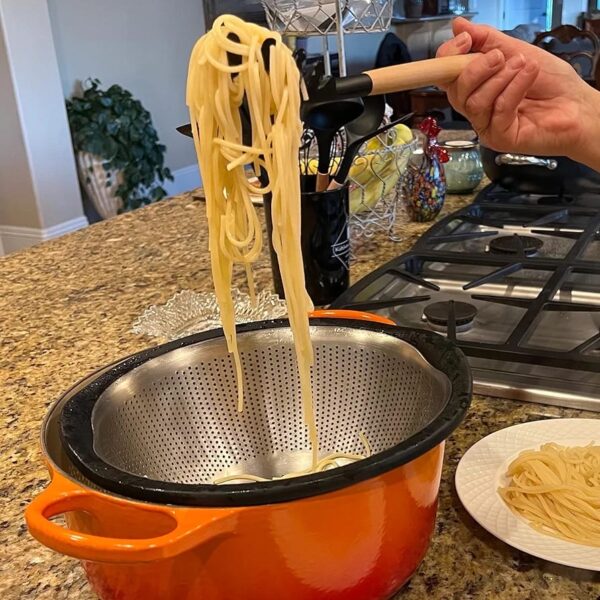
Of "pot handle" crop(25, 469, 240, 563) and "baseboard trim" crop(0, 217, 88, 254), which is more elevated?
"pot handle" crop(25, 469, 240, 563)

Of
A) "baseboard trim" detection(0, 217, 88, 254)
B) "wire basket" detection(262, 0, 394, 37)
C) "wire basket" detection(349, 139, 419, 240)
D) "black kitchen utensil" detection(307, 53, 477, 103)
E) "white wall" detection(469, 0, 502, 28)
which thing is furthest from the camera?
"white wall" detection(469, 0, 502, 28)

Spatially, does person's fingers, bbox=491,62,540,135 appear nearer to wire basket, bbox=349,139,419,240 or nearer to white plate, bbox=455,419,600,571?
wire basket, bbox=349,139,419,240

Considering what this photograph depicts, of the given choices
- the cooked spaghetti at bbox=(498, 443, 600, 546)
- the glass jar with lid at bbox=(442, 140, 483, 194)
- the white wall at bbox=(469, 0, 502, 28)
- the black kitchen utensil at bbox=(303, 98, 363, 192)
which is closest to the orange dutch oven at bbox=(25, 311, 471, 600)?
the cooked spaghetti at bbox=(498, 443, 600, 546)

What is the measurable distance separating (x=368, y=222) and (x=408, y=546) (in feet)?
3.30

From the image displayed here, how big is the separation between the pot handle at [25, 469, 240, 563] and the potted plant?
365 centimetres

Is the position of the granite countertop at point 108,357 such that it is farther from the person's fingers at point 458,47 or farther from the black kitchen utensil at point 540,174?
the person's fingers at point 458,47

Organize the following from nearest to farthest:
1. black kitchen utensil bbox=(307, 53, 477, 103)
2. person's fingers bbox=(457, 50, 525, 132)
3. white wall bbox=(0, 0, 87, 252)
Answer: black kitchen utensil bbox=(307, 53, 477, 103) < person's fingers bbox=(457, 50, 525, 132) < white wall bbox=(0, 0, 87, 252)

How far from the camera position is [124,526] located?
51cm

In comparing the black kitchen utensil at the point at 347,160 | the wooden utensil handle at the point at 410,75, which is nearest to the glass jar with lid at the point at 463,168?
the black kitchen utensil at the point at 347,160

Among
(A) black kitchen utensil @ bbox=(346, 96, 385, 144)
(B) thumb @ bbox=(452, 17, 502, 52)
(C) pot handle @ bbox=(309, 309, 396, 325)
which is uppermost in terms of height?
(B) thumb @ bbox=(452, 17, 502, 52)

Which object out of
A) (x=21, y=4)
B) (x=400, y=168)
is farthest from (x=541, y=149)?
(x=21, y=4)

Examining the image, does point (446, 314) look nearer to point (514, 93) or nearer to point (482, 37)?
point (514, 93)

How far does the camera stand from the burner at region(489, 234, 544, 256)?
1366 mm

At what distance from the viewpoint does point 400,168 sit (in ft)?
4.99
